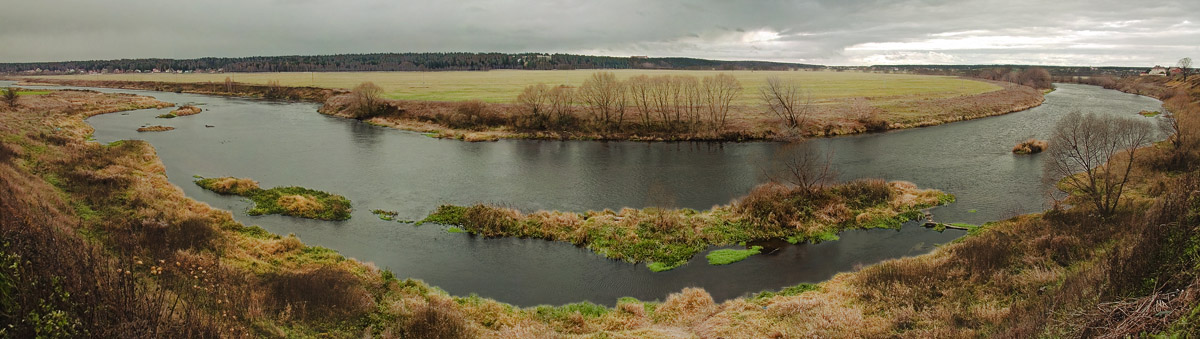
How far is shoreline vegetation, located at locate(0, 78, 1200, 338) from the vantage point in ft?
25.1

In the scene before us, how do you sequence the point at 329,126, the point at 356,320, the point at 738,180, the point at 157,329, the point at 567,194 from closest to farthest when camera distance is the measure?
the point at 157,329 → the point at 356,320 → the point at 567,194 → the point at 738,180 → the point at 329,126

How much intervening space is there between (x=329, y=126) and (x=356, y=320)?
48.8 metres

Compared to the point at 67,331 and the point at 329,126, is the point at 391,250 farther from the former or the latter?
the point at 329,126

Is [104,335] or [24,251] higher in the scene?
[24,251]

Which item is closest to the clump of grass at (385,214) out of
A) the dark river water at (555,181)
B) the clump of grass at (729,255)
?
the dark river water at (555,181)

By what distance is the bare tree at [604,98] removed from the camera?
50.9 meters

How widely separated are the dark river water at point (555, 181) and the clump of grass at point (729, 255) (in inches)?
13.0

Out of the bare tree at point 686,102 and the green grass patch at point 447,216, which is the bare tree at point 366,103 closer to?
the bare tree at point 686,102

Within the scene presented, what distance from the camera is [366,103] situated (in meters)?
64.4

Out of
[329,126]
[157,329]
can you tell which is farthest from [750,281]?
[329,126]

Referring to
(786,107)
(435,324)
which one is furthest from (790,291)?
(786,107)

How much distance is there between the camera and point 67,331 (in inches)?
286

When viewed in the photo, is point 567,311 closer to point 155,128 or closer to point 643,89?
point 643,89

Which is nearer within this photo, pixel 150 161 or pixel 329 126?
pixel 150 161
